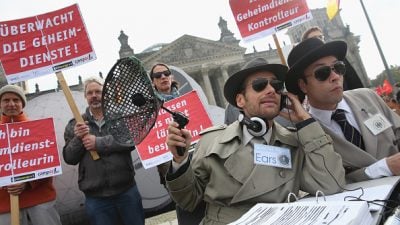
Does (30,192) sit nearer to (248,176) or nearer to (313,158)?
(248,176)

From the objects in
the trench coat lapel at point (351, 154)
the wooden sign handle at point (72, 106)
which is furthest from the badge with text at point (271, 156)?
the wooden sign handle at point (72, 106)

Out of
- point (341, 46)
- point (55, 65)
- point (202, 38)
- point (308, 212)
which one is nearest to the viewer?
point (308, 212)

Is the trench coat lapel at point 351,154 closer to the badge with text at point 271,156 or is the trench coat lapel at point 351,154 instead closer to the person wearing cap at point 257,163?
the person wearing cap at point 257,163

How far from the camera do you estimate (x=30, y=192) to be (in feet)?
10.8

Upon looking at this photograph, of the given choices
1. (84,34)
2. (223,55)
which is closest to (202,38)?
(223,55)

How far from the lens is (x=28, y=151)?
333cm

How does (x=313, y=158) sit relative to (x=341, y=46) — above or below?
below

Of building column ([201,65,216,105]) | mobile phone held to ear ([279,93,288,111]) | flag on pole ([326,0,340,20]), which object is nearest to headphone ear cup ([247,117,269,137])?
mobile phone held to ear ([279,93,288,111])

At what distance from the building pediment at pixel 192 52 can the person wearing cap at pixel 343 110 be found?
5114 centimetres

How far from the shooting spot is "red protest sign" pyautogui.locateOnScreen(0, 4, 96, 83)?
11.5 feet

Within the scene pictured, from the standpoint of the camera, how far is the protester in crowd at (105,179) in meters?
3.12

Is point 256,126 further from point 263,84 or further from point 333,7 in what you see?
point 333,7

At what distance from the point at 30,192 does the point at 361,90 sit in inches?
118

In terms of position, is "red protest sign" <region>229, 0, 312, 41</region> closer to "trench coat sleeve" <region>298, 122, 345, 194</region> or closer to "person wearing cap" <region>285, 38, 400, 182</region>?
"person wearing cap" <region>285, 38, 400, 182</region>
